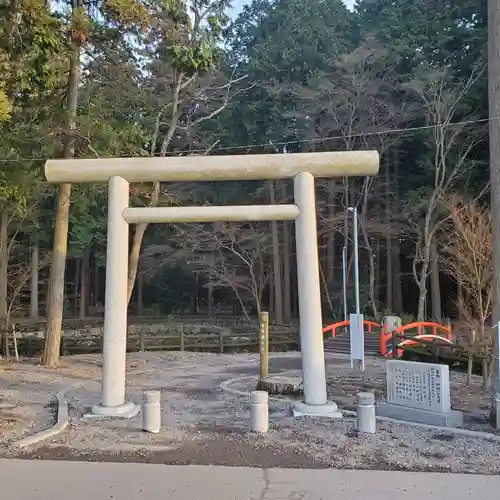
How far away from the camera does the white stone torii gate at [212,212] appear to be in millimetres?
7340

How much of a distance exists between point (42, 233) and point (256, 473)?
2664cm

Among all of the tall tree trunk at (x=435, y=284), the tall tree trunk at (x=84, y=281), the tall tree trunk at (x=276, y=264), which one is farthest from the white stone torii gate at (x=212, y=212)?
the tall tree trunk at (x=84, y=281)


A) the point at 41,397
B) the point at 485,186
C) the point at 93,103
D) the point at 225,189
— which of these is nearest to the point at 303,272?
the point at 41,397

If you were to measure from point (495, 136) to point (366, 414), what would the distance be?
3.97m

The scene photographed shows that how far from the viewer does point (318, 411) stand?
710 centimetres

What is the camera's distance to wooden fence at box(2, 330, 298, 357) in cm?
1666

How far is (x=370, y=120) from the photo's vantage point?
82.1ft

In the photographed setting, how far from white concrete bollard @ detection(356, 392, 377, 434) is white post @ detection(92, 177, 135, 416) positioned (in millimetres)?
3168

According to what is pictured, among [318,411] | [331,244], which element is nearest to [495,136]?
[318,411]

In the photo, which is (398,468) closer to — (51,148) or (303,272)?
(303,272)

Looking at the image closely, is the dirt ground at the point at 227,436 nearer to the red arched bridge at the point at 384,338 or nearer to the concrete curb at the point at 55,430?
the concrete curb at the point at 55,430

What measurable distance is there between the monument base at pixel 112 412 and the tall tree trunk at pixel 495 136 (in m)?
4.88

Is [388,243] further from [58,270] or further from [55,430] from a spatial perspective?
[55,430]

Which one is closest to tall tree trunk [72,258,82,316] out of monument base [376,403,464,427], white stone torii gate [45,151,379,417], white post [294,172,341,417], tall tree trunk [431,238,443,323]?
tall tree trunk [431,238,443,323]
